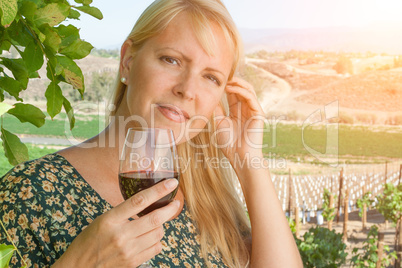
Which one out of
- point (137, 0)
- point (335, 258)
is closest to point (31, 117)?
point (335, 258)

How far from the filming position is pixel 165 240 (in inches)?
57.4

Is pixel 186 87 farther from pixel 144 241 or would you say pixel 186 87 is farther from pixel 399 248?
pixel 399 248

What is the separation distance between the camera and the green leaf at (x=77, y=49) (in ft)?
2.32

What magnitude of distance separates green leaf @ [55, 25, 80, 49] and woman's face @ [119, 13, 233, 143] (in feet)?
2.34

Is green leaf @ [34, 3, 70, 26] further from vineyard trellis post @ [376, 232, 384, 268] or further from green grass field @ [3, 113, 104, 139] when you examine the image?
green grass field @ [3, 113, 104, 139]

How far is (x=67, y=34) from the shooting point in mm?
750

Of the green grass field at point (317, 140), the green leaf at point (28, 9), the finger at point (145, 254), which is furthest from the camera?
the green grass field at point (317, 140)

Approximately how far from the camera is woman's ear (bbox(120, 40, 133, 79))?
1.62 meters

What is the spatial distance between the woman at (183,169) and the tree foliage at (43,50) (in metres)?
0.48

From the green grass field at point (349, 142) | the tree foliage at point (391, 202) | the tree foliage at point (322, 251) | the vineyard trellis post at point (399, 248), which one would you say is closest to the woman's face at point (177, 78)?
the tree foliage at point (322, 251)

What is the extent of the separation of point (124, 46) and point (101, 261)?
0.97 meters

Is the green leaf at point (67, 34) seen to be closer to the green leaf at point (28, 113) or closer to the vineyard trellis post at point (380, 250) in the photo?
the green leaf at point (28, 113)

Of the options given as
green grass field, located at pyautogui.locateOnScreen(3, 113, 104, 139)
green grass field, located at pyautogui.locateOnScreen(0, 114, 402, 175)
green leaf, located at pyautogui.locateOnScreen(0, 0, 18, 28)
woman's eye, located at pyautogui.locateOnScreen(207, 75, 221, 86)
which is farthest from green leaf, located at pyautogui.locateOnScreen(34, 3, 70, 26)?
green grass field, located at pyautogui.locateOnScreen(3, 113, 104, 139)

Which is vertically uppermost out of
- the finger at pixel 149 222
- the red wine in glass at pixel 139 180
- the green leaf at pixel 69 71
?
the green leaf at pixel 69 71
